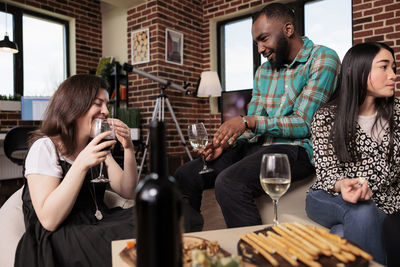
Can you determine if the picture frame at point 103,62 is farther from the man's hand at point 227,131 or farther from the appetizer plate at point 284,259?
the appetizer plate at point 284,259

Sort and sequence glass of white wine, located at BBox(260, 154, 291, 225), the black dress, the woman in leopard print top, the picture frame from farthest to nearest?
the picture frame
the woman in leopard print top
the black dress
glass of white wine, located at BBox(260, 154, 291, 225)

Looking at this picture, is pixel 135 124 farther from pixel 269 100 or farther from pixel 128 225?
pixel 128 225

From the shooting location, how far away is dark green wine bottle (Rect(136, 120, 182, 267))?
0.41 metres

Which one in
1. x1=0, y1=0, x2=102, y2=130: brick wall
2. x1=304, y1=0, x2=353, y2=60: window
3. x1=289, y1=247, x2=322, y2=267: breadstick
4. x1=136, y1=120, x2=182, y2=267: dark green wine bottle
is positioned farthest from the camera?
x1=0, y1=0, x2=102, y2=130: brick wall

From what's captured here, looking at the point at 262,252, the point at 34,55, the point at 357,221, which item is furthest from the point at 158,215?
the point at 34,55

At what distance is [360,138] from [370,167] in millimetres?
119

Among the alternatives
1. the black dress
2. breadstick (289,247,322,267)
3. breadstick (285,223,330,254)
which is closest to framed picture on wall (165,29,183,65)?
the black dress

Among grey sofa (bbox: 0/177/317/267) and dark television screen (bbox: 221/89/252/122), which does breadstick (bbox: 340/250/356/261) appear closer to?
grey sofa (bbox: 0/177/317/267)

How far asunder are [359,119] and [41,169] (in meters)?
1.25

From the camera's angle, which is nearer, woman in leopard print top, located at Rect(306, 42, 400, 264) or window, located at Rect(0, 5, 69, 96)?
woman in leopard print top, located at Rect(306, 42, 400, 264)

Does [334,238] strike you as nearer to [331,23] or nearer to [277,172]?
[277,172]

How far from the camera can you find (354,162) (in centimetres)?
125

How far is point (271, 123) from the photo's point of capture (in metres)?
1.49

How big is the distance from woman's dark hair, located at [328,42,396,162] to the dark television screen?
8.07ft
